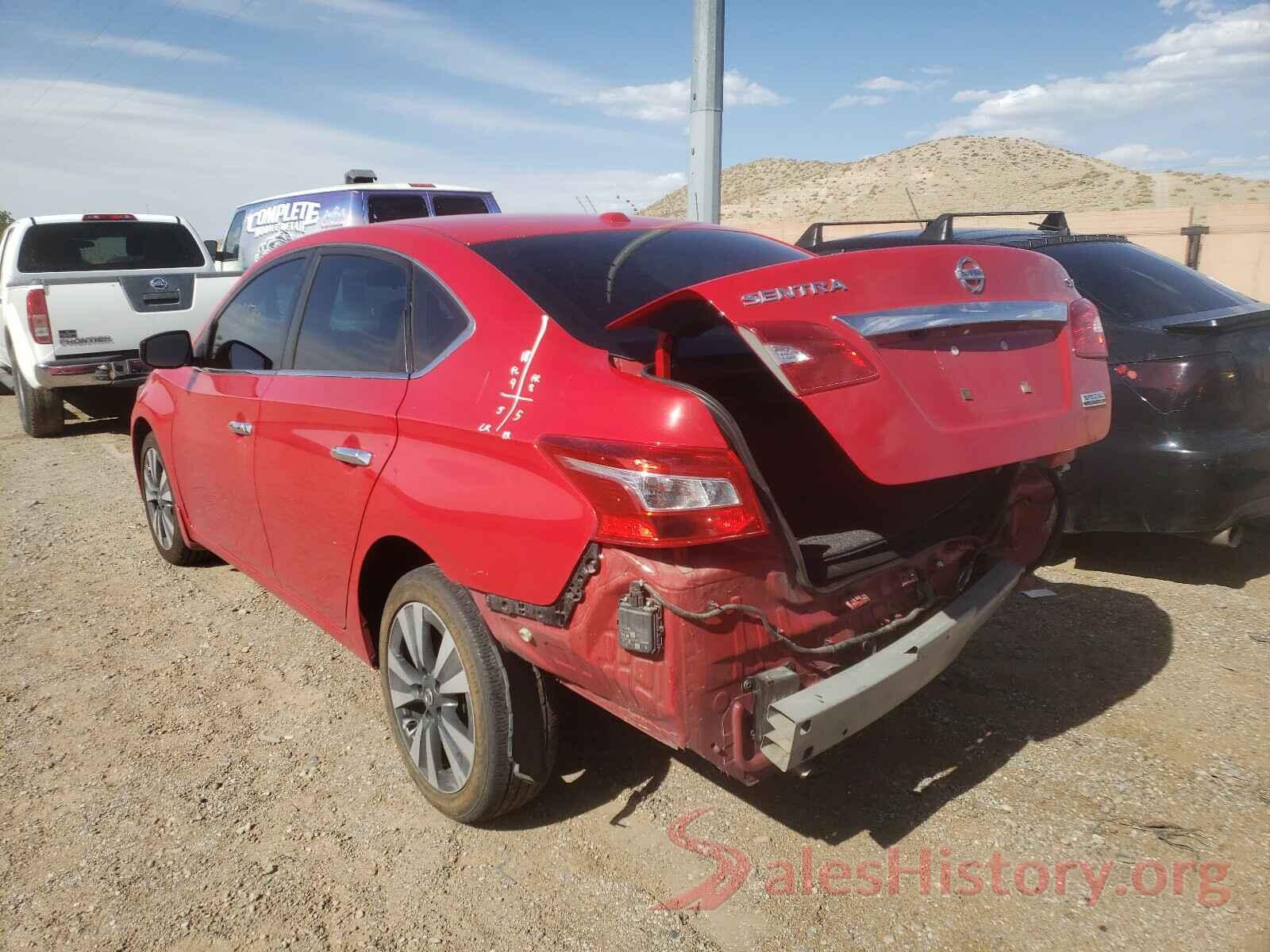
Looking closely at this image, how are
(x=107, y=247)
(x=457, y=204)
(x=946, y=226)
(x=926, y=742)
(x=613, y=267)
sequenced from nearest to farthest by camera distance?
(x=613, y=267) < (x=926, y=742) < (x=946, y=226) < (x=107, y=247) < (x=457, y=204)

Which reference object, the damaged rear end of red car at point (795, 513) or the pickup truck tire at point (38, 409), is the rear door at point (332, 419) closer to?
the damaged rear end of red car at point (795, 513)

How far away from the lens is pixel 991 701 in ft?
11.1

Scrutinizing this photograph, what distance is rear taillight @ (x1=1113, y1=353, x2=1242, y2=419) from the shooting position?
13.1ft

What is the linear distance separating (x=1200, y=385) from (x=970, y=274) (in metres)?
2.23

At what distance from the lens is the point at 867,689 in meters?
2.19

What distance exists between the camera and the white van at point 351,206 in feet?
32.7

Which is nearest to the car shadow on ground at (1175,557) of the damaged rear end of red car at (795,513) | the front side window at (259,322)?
the damaged rear end of red car at (795,513)

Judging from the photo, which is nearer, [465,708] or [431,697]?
[465,708]

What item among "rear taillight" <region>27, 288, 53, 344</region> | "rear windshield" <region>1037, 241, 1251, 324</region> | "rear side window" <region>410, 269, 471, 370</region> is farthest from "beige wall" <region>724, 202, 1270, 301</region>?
"rear side window" <region>410, 269, 471, 370</region>

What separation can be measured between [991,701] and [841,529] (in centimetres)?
126

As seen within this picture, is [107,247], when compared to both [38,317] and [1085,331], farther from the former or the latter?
[1085,331]

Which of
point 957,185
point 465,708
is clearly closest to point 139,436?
point 465,708

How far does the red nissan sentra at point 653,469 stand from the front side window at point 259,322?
5 cm

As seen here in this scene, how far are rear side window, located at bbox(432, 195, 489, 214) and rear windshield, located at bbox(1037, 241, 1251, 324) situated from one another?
697cm
